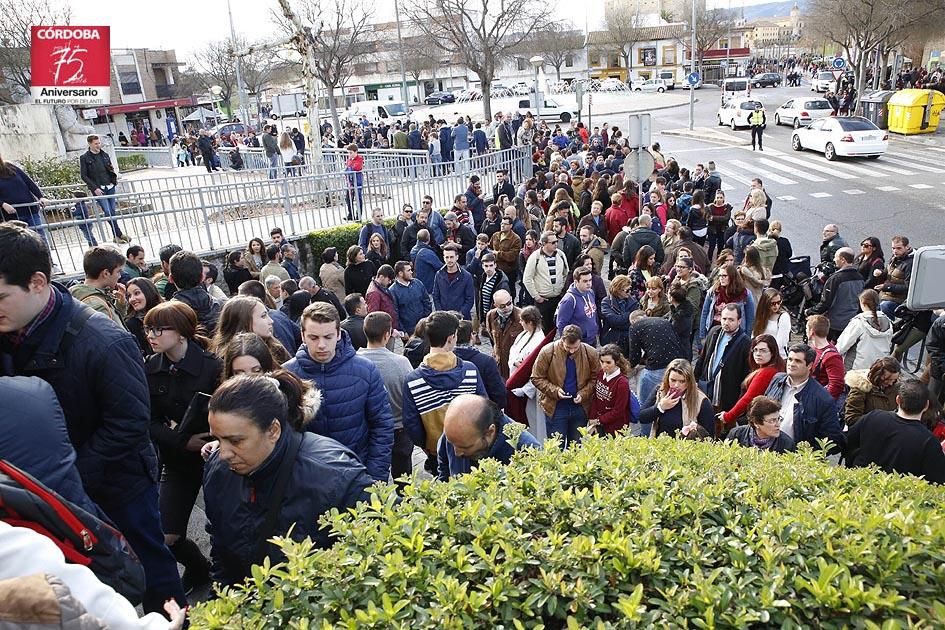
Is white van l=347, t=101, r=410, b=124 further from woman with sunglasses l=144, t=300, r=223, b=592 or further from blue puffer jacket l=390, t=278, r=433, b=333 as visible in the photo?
woman with sunglasses l=144, t=300, r=223, b=592

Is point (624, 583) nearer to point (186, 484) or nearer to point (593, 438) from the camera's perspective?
point (593, 438)

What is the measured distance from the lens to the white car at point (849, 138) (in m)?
21.9

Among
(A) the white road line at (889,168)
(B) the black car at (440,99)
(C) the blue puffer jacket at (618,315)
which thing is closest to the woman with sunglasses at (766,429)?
(C) the blue puffer jacket at (618,315)

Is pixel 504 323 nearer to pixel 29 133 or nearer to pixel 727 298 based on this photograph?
pixel 727 298

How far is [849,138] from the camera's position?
22.1 metres

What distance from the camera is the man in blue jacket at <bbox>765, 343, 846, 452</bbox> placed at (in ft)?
15.5

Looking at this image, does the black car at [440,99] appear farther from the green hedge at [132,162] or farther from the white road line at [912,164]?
the white road line at [912,164]

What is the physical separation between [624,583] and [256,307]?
11.3 feet

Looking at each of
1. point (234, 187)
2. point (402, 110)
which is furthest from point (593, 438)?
point (402, 110)

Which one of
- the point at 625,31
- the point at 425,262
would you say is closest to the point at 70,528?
the point at 425,262

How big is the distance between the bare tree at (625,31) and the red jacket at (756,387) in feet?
267

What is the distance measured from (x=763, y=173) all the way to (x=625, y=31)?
213 feet

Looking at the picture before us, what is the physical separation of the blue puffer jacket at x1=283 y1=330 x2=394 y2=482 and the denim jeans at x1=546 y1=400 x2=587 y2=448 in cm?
194

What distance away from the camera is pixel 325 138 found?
27812 mm
